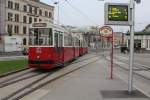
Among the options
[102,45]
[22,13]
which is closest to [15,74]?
[22,13]

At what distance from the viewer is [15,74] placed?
25781 mm

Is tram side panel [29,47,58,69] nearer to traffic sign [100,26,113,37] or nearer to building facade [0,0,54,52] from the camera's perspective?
traffic sign [100,26,113,37]

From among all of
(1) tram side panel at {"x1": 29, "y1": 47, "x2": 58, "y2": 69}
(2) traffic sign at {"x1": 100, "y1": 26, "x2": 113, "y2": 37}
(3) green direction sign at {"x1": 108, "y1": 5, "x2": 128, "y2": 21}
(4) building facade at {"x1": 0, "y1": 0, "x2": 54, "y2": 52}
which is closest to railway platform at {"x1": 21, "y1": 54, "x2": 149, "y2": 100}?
(3) green direction sign at {"x1": 108, "y1": 5, "x2": 128, "y2": 21}

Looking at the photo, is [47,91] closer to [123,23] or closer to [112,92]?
[112,92]

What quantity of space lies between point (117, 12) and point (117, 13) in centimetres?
4

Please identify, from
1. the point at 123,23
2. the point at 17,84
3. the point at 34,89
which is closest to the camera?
the point at 123,23

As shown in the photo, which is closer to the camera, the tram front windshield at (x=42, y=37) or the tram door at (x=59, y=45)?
the tram front windshield at (x=42, y=37)

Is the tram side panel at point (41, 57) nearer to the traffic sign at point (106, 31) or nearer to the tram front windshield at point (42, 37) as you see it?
the tram front windshield at point (42, 37)

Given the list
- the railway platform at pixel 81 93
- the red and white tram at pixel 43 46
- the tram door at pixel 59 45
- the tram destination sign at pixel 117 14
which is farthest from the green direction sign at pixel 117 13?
the tram door at pixel 59 45

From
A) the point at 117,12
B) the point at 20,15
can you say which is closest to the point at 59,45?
the point at 117,12

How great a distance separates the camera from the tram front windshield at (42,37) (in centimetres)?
2783

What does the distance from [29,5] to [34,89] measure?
102 meters

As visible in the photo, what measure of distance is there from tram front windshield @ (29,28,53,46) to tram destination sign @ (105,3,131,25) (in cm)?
1108

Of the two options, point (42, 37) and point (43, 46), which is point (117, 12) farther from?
point (42, 37)
